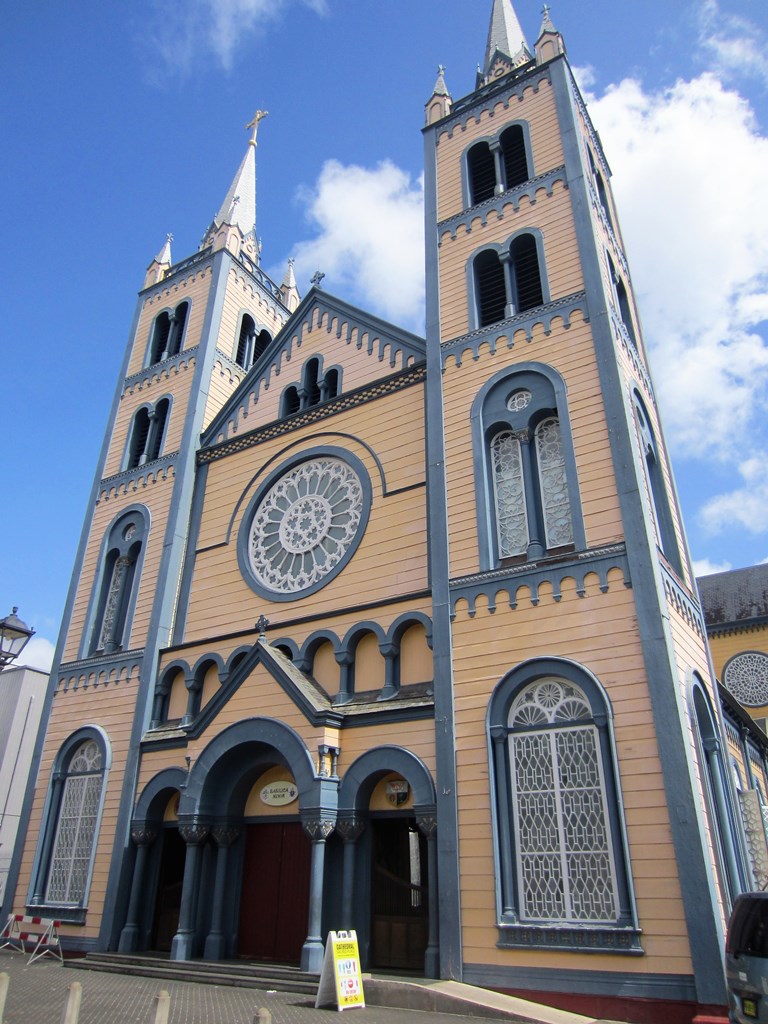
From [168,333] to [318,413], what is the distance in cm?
926

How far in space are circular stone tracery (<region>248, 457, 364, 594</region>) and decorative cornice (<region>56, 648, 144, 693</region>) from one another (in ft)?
12.8

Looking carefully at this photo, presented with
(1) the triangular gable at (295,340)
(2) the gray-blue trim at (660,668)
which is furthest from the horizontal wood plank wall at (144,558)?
(2) the gray-blue trim at (660,668)

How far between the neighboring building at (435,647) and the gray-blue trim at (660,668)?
0.04 m

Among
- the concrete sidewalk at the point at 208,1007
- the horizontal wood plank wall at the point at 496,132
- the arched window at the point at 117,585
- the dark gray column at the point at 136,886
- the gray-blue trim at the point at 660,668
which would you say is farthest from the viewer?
the arched window at the point at 117,585

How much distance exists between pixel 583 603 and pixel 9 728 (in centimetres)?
2624

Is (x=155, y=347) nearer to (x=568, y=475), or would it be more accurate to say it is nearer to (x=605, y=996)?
(x=568, y=475)

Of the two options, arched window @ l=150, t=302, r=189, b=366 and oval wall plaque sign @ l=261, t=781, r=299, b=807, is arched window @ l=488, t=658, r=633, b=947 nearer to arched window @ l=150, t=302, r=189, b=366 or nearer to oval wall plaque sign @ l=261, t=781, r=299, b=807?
oval wall plaque sign @ l=261, t=781, r=299, b=807

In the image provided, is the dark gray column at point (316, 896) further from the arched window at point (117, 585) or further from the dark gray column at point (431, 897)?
the arched window at point (117, 585)

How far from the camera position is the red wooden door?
50.0 ft

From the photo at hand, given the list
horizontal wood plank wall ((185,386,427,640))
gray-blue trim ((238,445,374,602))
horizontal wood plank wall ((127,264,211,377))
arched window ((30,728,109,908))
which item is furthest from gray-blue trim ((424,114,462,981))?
arched window ((30,728,109,908))

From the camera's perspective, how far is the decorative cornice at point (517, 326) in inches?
642

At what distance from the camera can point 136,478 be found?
23.5m

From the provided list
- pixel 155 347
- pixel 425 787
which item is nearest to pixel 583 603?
pixel 425 787

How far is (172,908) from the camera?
56.7 ft
